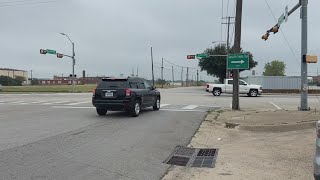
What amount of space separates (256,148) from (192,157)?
1760mm

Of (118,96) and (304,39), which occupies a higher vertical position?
(304,39)

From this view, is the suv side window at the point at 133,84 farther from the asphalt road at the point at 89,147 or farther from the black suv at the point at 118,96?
the asphalt road at the point at 89,147

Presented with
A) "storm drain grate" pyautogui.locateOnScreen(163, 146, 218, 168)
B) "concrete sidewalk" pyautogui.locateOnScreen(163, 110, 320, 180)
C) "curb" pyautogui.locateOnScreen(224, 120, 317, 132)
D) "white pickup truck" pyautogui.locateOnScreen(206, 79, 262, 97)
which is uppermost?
"white pickup truck" pyautogui.locateOnScreen(206, 79, 262, 97)

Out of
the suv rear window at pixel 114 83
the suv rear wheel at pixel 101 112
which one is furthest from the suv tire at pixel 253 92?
the suv rear window at pixel 114 83

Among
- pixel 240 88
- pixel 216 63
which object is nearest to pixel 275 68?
pixel 216 63

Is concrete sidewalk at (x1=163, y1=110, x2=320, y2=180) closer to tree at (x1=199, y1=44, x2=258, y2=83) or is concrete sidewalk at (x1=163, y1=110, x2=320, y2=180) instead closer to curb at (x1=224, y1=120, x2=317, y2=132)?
curb at (x1=224, y1=120, x2=317, y2=132)

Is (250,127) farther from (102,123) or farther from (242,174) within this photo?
(242,174)

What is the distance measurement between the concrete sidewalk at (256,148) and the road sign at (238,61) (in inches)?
232

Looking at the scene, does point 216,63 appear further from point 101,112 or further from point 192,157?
point 192,157

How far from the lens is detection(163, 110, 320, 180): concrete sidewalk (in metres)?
7.75

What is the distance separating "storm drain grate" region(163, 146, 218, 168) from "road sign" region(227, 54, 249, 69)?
1178 centimetres

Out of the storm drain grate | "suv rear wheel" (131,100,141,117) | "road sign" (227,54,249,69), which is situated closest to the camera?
the storm drain grate

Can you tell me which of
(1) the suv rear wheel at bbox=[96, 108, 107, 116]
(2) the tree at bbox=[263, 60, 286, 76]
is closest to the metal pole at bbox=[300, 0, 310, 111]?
(1) the suv rear wheel at bbox=[96, 108, 107, 116]

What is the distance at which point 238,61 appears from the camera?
21875 millimetres
